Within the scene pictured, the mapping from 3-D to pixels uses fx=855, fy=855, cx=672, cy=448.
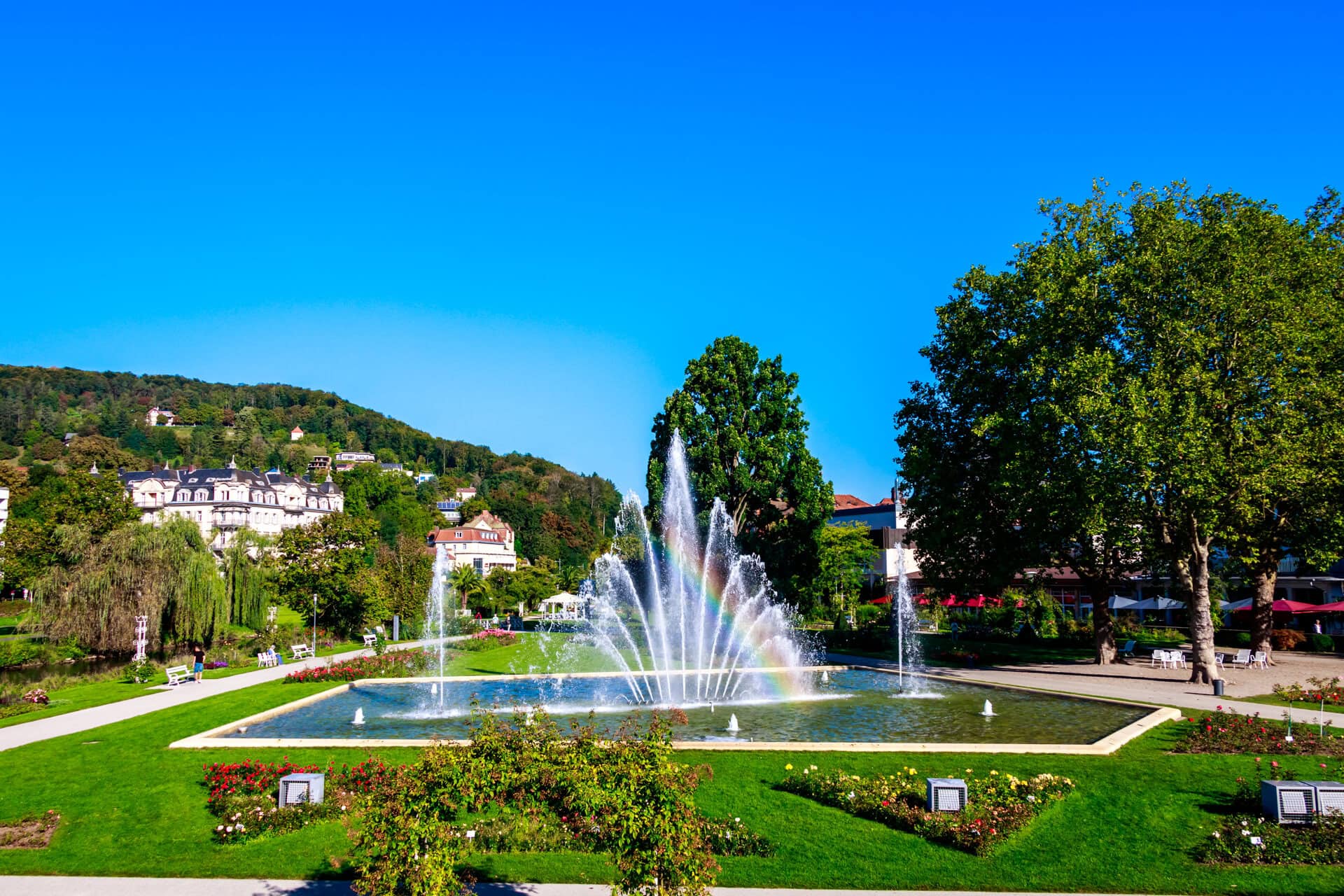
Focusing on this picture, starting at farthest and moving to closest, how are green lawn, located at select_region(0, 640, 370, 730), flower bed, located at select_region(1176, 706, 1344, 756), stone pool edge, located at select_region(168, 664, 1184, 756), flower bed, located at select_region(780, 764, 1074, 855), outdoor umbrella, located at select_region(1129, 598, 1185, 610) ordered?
outdoor umbrella, located at select_region(1129, 598, 1185, 610)
green lawn, located at select_region(0, 640, 370, 730)
stone pool edge, located at select_region(168, 664, 1184, 756)
flower bed, located at select_region(1176, 706, 1344, 756)
flower bed, located at select_region(780, 764, 1074, 855)

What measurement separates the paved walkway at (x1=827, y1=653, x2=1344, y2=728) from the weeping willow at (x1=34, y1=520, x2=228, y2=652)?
81.3ft

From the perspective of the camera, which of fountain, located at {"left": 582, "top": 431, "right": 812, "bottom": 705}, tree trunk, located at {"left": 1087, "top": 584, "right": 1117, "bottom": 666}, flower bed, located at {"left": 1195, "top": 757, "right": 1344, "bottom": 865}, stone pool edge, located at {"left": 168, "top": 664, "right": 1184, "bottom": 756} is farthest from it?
tree trunk, located at {"left": 1087, "top": 584, "right": 1117, "bottom": 666}

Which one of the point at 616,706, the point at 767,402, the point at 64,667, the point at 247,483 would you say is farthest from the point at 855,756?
the point at 247,483

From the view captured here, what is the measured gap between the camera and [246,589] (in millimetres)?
39188

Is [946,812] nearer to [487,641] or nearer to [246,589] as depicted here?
[487,641]

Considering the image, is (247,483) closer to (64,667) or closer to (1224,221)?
(64,667)

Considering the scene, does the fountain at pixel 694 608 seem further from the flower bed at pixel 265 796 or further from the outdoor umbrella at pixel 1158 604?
the outdoor umbrella at pixel 1158 604

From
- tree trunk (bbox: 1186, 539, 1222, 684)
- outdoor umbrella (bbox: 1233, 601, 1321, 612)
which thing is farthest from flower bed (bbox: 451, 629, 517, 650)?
outdoor umbrella (bbox: 1233, 601, 1321, 612)

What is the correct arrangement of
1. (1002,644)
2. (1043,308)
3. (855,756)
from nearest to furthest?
(855,756)
(1043,308)
(1002,644)

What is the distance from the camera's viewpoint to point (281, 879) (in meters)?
9.98

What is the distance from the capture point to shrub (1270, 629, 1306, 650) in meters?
34.9

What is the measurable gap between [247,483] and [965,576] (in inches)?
4397

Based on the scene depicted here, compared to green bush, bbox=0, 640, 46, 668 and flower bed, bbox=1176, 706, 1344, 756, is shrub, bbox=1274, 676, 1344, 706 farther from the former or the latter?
green bush, bbox=0, 640, 46, 668

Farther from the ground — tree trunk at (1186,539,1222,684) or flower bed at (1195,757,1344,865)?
tree trunk at (1186,539,1222,684)
